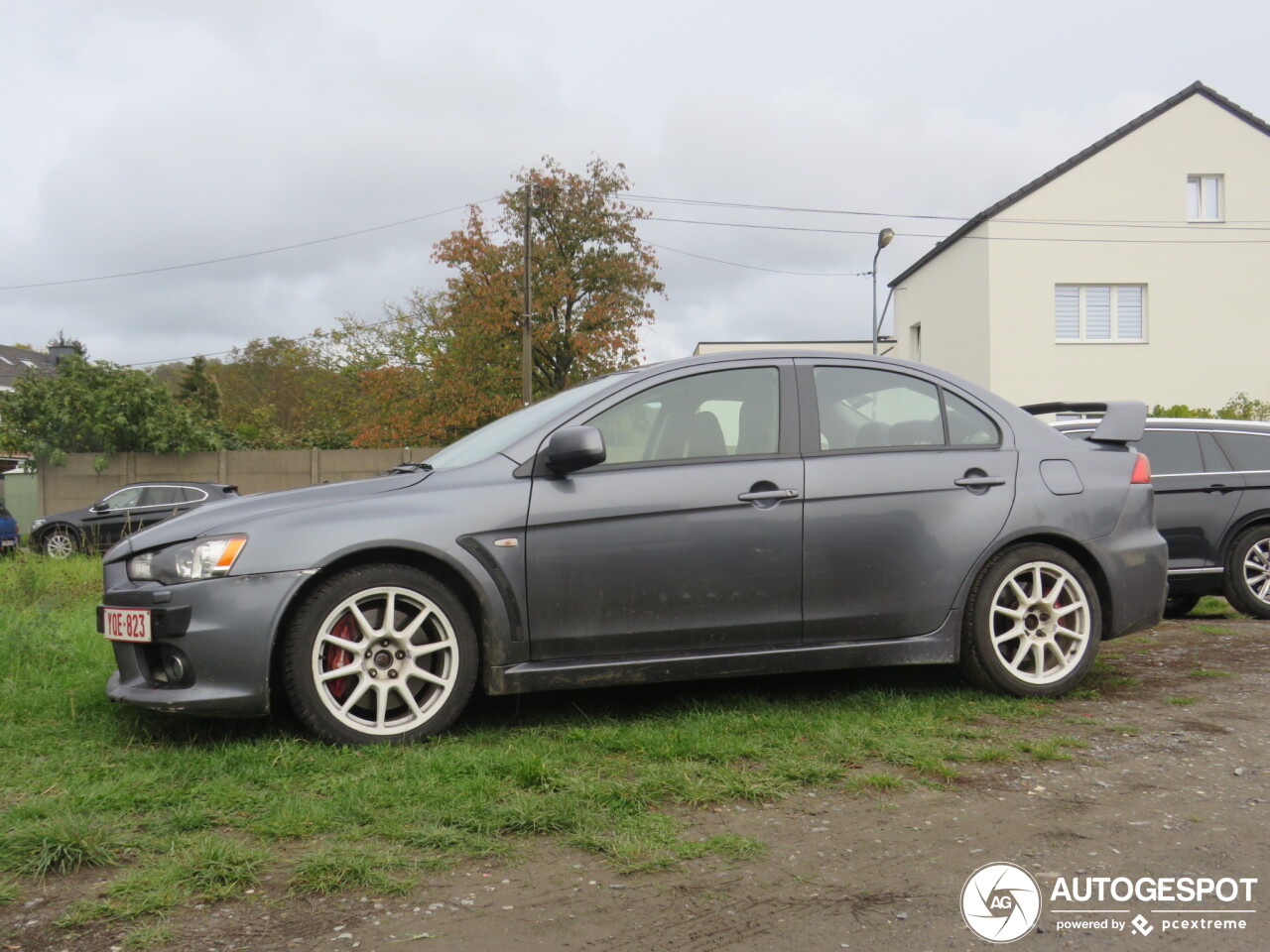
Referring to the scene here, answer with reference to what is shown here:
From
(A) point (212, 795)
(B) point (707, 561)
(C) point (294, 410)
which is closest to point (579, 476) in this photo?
(B) point (707, 561)

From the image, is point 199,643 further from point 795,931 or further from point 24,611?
point 24,611

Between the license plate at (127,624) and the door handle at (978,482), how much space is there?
11.2ft

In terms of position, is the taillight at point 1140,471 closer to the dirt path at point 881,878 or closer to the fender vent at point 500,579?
the dirt path at point 881,878

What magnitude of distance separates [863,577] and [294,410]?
Result: 53976 millimetres

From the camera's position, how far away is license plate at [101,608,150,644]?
4047mm

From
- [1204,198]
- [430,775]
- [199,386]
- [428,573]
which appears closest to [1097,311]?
[1204,198]

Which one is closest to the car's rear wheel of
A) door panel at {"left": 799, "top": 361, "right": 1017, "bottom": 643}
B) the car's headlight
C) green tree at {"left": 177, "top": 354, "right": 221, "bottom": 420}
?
the car's headlight

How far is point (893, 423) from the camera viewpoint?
16.3 feet

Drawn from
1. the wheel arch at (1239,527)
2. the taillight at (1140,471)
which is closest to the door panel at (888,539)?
the taillight at (1140,471)

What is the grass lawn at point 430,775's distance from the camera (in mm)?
2965

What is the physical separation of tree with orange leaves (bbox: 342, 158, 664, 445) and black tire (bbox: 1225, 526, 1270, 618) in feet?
85.2

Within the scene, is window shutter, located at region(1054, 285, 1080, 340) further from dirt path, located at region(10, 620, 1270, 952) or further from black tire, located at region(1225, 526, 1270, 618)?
dirt path, located at region(10, 620, 1270, 952)

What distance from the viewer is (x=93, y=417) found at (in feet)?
81.0

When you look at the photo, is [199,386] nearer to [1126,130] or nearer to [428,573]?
[1126,130]
